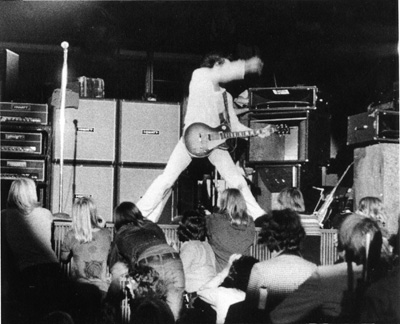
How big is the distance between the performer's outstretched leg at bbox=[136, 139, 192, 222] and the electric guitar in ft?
0.40

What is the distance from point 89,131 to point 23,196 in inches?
82.2

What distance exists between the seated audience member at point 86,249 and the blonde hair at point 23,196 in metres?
0.36

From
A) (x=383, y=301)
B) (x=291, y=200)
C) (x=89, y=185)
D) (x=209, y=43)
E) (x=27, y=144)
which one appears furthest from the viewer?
(x=209, y=43)

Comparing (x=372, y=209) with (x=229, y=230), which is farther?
(x=372, y=209)

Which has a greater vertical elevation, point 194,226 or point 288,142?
point 288,142

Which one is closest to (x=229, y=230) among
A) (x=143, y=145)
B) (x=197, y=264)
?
A: (x=197, y=264)

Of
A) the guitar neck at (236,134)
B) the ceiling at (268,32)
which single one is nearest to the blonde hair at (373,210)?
the guitar neck at (236,134)

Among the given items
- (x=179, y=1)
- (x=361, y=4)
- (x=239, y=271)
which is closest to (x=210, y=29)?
(x=179, y=1)

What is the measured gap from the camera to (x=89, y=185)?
6562 millimetres

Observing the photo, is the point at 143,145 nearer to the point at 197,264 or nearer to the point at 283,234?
the point at 197,264

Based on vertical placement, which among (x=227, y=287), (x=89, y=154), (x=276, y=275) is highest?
(x=89, y=154)

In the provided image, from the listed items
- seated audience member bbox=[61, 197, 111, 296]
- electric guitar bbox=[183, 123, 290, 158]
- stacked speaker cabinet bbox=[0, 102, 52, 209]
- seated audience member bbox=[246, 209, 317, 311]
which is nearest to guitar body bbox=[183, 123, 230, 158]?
electric guitar bbox=[183, 123, 290, 158]

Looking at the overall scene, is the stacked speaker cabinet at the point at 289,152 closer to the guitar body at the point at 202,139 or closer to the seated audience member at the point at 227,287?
the guitar body at the point at 202,139

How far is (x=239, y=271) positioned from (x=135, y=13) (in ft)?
13.2
